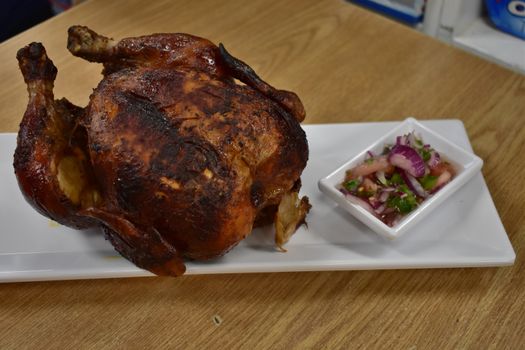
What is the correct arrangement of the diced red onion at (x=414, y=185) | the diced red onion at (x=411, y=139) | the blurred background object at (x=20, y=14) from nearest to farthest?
the diced red onion at (x=414, y=185) < the diced red onion at (x=411, y=139) < the blurred background object at (x=20, y=14)

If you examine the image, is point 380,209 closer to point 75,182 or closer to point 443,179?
point 443,179

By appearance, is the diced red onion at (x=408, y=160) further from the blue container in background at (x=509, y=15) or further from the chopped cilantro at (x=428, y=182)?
the blue container in background at (x=509, y=15)

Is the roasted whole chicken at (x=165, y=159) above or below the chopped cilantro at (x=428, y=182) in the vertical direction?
above

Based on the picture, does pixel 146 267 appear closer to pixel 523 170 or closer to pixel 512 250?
pixel 512 250

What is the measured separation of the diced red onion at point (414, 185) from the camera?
1256 millimetres

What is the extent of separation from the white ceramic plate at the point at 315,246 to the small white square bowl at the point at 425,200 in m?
0.04

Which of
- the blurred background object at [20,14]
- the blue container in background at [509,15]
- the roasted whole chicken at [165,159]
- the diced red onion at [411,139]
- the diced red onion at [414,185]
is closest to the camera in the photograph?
the roasted whole chicken at [165,159]

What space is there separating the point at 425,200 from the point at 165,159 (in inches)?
22.6

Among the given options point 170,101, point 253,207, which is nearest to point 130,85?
point 170,101

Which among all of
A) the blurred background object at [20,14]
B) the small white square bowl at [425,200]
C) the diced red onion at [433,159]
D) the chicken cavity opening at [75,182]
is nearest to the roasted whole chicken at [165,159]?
the chicken cavity opening at [75,182]

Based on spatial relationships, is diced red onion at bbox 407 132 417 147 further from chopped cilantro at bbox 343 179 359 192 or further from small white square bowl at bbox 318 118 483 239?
chopped cilantro at bbox 343 179 359 192

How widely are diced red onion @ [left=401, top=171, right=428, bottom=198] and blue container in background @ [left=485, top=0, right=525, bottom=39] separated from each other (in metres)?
1.33

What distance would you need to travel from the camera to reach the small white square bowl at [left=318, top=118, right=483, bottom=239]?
3.89 feet

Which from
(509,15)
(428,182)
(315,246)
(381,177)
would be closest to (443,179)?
(428,182)
